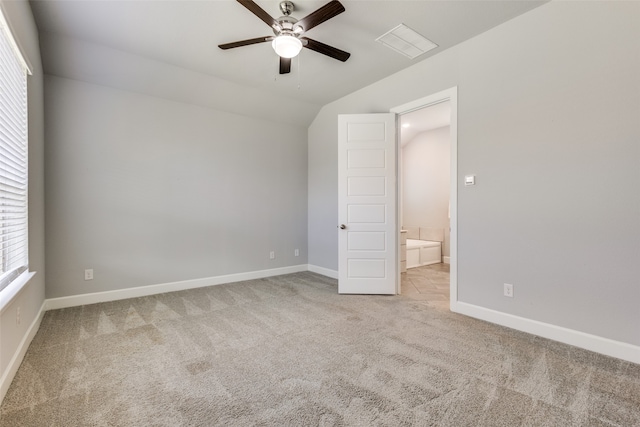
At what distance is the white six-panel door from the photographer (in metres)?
3.90

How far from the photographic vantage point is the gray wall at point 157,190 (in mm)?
3400

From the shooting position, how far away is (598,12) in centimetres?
231

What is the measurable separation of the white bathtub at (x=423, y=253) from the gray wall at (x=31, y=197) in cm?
520

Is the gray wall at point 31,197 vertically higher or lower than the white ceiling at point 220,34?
lower

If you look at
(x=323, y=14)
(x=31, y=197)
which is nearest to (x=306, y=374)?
(x=323, y=14)

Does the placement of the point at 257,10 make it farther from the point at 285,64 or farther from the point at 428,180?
the point at 428,180

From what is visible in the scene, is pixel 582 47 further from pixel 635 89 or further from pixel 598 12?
pixel 635 89

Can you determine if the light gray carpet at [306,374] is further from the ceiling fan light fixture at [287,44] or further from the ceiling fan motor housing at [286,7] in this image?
the ceiling fan motor housing at [286,7]

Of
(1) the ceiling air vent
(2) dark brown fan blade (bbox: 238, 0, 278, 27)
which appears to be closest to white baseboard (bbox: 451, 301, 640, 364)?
(1) the ceiling air vent

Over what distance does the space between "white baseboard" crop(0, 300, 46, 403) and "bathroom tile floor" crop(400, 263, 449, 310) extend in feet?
11.8

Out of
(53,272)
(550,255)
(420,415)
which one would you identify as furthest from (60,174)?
(550,255)

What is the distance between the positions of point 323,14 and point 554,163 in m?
2.26

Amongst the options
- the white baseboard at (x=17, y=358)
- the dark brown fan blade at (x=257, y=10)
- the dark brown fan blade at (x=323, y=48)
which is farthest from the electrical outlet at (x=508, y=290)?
the white baseboard at (x=17, y=358)

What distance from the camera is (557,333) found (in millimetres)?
2527
